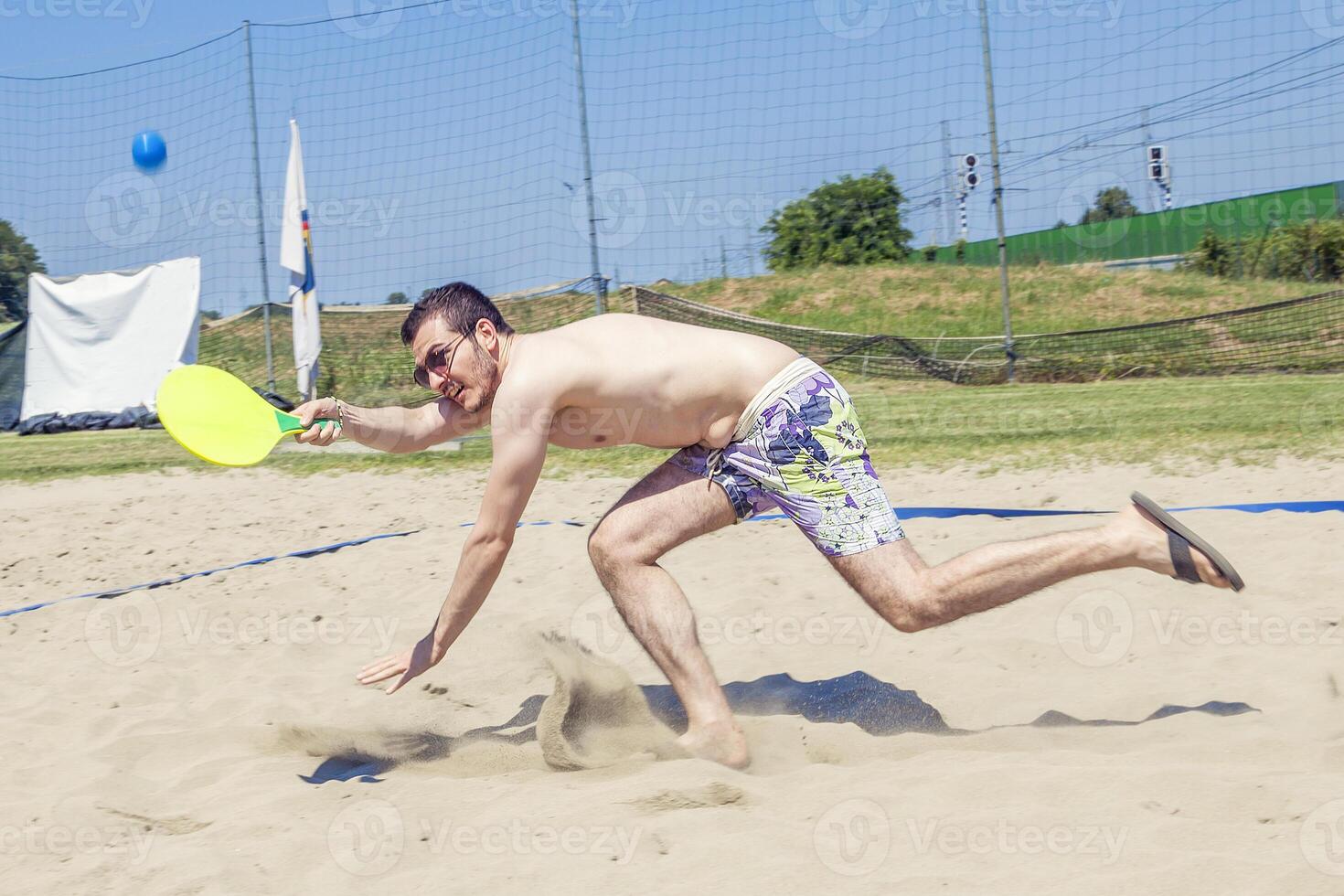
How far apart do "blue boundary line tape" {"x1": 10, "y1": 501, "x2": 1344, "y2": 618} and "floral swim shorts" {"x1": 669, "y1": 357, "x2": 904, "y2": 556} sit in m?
2.07

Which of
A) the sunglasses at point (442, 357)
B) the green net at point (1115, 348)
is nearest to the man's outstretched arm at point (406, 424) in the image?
the sunglasses at point (442, 357)

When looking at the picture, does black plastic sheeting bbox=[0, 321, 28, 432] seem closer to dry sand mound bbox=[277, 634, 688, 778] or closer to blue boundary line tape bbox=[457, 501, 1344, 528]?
blue boundary line tape bbox=[457, 501, 1344, 528]

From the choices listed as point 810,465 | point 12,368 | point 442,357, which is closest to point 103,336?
point 12,368

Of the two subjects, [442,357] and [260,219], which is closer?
[442,357]

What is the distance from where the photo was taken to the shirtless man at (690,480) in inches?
104

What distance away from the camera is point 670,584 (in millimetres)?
2896

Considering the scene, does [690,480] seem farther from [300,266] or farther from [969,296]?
[969,296]

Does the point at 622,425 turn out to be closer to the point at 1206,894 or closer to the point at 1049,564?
the point at 1049,564

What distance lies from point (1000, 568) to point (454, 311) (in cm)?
147

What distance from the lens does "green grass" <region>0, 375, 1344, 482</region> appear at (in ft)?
21.3

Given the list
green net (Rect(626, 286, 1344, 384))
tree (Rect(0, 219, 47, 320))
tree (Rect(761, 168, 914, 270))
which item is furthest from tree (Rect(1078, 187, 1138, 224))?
tree (Rect(0, 219, 47, 320))

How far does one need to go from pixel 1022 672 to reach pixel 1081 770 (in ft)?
3.26

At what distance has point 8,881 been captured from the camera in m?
2.27

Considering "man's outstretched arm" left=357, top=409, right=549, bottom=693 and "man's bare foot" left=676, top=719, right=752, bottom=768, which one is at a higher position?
"man's outstretched arm" left=357, top=409, right=549, bottom=693
